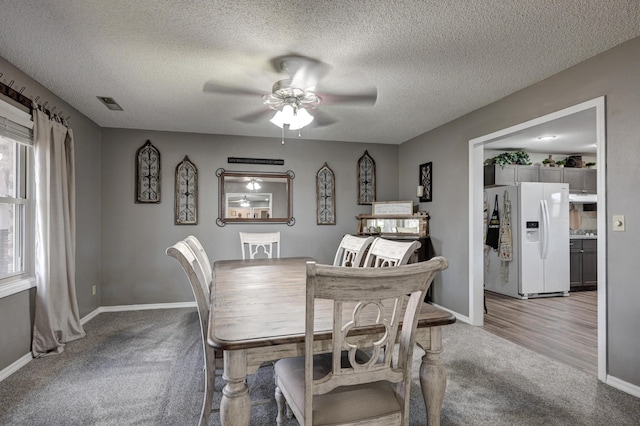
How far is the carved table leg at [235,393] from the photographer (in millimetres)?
1206

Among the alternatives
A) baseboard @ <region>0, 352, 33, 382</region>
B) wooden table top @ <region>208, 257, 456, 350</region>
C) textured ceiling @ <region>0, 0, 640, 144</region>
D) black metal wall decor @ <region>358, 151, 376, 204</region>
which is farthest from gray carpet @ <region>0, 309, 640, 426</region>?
black metal wall decor @ <region>358, 151, 376, 204</region>

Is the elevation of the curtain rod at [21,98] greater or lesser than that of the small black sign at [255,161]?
greater

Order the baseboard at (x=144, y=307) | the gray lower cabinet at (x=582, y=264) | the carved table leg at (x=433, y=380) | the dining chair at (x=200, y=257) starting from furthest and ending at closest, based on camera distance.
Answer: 1. the gray lower cabinet at (x=582, y=264)
2. the baseboard at (x=144, y=307)
3. the dining chair at (x=200, y=257)
4. the carved table leg at (x=433, y=380)

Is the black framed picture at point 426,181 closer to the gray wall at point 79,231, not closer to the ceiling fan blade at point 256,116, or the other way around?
the ceiling fan blade at point 256,116

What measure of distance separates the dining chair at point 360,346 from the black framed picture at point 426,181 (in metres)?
3.51

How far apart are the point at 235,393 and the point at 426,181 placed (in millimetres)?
4070

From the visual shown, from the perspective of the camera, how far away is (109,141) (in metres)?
4.39

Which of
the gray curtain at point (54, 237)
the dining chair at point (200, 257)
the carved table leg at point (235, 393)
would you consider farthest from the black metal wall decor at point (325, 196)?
the carved table leg at point (235, 393)

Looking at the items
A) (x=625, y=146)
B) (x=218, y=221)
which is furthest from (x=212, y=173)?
(x=625, y=146)

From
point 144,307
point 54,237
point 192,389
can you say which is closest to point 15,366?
point 54,237

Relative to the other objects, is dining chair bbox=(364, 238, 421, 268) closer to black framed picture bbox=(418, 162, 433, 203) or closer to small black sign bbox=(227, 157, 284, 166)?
black framed picture bbox=(418, 162, 433, 203)

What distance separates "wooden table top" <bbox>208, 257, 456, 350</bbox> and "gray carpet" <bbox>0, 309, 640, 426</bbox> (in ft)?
1.74

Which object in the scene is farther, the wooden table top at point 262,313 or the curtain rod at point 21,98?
the curtain rod at point 21,98

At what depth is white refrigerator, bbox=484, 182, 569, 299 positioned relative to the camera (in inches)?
199
